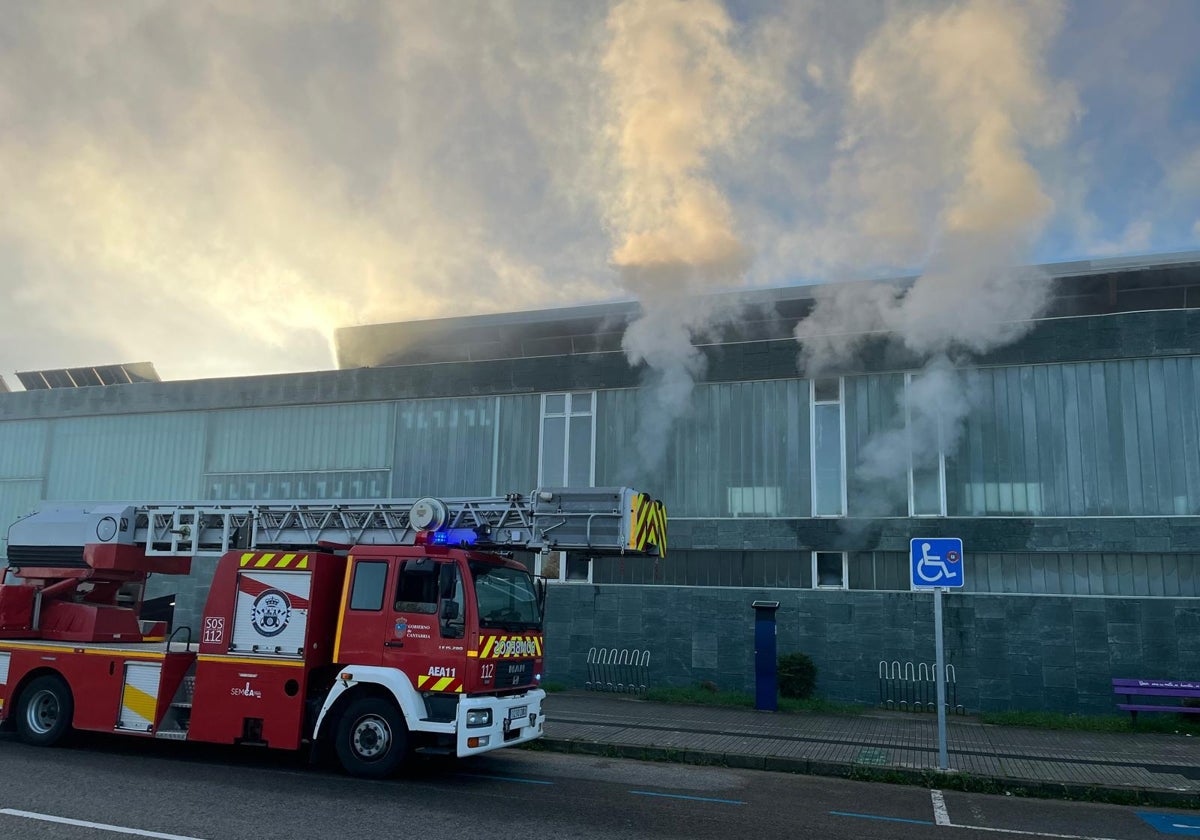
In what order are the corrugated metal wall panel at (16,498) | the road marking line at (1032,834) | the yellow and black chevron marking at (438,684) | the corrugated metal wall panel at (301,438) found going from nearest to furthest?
1. the road marking line at (1032,834)
2. the yellow and black chevron marking at (438,684)
3. the corrugated metal wall panel at (301,438)
4. the corrugated metal wall panel at (16,498)

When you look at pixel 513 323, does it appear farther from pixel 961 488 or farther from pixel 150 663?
pixel 150 663

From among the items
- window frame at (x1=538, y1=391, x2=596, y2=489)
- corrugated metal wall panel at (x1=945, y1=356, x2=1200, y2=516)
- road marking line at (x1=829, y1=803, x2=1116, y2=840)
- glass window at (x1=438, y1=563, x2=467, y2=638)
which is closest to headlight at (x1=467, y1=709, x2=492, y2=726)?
glass window at (x1=438, y1=563, x2=467, y2=638)

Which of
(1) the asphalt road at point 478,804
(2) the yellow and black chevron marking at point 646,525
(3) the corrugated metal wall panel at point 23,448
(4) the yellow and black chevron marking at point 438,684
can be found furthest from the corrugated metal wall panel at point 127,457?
(2) the yellow and black chevron marking at point 646,525

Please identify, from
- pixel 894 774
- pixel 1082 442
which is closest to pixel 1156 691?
pixel 1082 442

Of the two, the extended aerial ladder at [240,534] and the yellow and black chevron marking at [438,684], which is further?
the extended aerial ladder at [240,534]

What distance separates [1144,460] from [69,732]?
1776 cm

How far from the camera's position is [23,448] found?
24.7m

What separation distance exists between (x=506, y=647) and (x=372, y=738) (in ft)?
5.48

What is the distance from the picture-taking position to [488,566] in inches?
395

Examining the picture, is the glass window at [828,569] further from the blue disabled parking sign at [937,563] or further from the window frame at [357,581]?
the window frame at [357,581]

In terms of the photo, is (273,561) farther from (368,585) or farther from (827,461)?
(827,461)

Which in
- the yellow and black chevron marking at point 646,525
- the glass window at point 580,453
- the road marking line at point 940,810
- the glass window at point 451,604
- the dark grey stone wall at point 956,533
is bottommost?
the road marking line at point 940,810

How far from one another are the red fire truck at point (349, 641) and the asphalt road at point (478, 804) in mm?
484

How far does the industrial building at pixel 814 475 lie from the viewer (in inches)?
642
